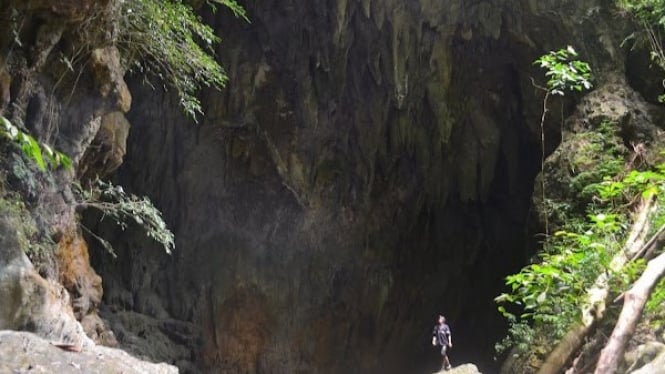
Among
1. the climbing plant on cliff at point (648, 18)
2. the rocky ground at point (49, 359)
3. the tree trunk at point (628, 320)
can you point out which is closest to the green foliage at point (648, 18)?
the climbing plant on cliff at point (648, 18)

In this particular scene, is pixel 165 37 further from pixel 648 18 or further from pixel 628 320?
pixel 648 18

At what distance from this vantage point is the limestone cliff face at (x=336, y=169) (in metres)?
11.3

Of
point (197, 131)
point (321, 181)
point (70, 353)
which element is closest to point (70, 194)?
point (70, 353)

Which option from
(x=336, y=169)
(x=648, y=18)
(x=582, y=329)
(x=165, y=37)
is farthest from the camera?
(x=336, y=169)

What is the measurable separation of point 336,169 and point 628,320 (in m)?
10.4

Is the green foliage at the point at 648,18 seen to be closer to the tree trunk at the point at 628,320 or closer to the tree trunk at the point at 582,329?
the tree trunk at the point at 582,329

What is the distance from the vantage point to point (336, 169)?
1276 cm

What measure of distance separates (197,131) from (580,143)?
280 inches

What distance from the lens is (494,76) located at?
1240 cm

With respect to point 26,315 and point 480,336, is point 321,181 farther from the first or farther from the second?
point 26,315

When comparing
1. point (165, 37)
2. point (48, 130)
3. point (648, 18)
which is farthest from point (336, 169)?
point (48, 130)

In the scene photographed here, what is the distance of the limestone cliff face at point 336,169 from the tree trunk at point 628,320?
829cm

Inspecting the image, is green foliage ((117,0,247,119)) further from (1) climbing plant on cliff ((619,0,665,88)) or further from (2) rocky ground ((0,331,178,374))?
(1) climbing plant on cliff ((619,0,665,88))

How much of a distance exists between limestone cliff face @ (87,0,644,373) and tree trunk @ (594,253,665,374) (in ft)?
27.2
